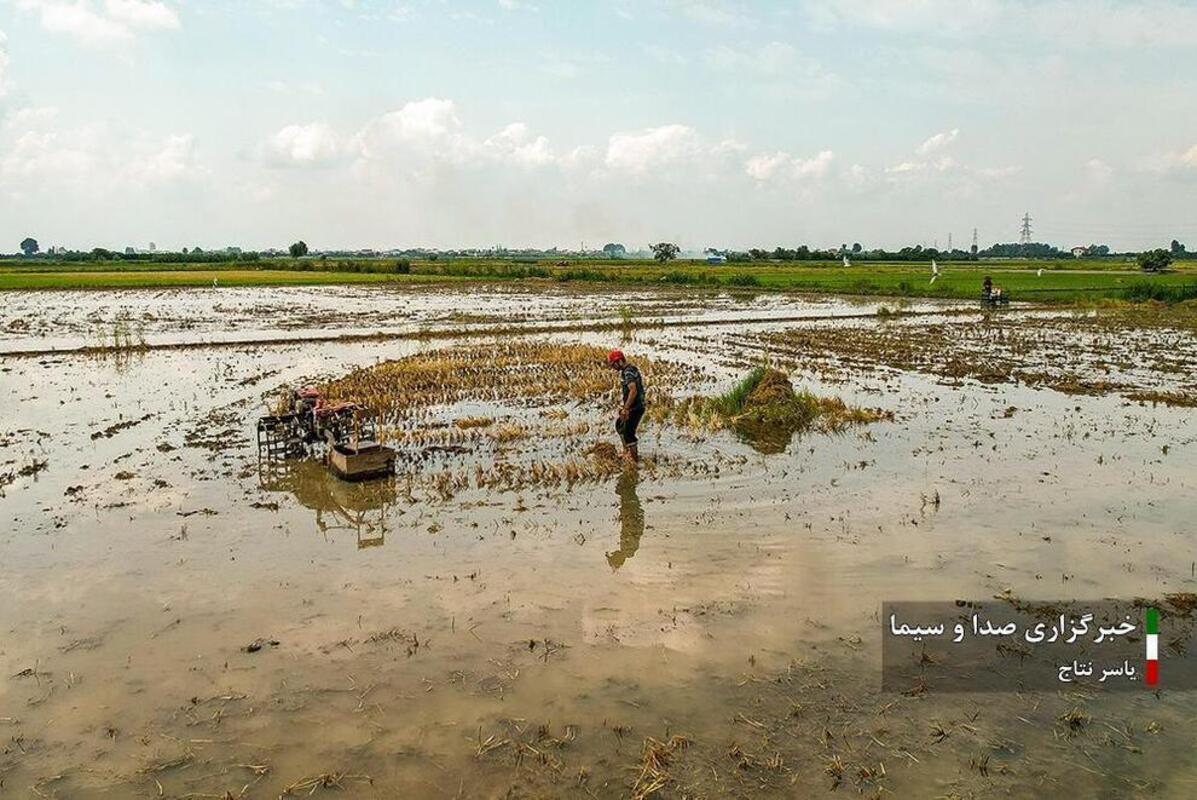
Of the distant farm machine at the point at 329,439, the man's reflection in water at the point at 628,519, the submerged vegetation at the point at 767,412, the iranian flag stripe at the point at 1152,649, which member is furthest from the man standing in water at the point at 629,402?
the iranian flag stripe at the point at 1152,649

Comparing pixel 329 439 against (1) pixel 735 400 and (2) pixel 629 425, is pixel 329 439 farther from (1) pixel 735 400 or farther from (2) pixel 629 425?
(1) pixel 735 400

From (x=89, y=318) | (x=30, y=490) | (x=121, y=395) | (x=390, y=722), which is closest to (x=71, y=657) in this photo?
(x=390, y=722)

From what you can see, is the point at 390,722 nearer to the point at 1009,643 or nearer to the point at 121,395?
the point at 1009,643

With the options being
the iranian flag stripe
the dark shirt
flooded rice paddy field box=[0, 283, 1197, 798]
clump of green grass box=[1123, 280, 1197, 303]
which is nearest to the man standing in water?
the dark shirt

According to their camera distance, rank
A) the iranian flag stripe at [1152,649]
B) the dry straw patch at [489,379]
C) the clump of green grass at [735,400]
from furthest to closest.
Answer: the dry straw patch at [489,379] → the clump of green grass at [735,400] → the iranian flag stripe at [1152,649]

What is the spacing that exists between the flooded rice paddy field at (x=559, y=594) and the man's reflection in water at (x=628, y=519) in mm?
42

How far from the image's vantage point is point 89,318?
31.2 meters

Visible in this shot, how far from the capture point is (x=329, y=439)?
1120 centimetres

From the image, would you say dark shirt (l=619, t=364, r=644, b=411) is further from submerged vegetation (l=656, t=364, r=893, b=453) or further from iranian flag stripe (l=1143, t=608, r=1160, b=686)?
iranian flag stripe (l=1143, t=608, r=1160, b=686)

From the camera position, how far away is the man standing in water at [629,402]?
1049 centimetres

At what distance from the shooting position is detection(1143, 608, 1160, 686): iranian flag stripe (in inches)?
212

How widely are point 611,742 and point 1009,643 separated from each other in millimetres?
3140

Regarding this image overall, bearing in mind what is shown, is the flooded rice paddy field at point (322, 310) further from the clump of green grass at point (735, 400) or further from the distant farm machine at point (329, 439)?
the clump of green grass at point (735, 400)

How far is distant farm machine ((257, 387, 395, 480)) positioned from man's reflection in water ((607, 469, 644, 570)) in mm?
2942
